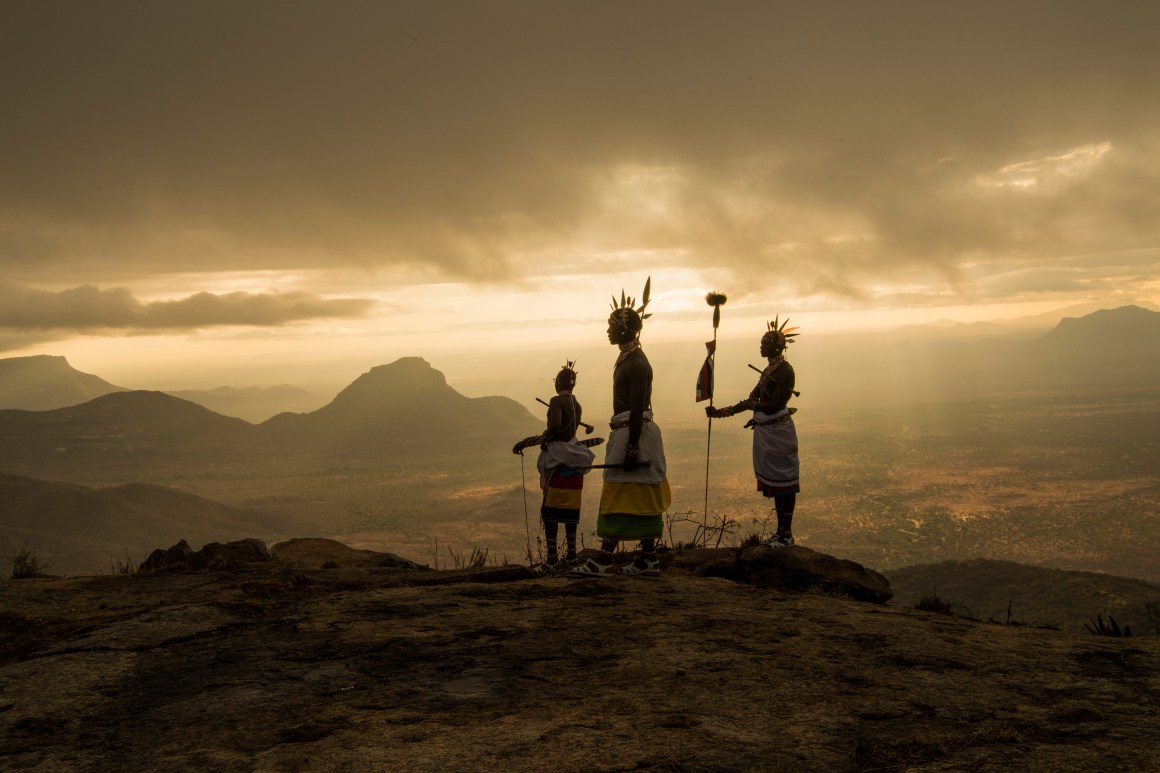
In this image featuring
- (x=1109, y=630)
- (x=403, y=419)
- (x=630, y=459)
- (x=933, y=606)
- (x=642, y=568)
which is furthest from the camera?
(x=403, y=419)

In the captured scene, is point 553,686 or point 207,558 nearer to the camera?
point 553,686

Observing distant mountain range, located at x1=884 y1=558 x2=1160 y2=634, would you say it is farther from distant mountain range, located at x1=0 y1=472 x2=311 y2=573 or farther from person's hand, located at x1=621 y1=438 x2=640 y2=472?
distant mountain range, located at x1=0 y1=472 x2=311 y2=573

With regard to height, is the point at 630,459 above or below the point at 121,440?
above

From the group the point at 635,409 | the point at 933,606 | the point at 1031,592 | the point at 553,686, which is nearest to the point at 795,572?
the point at 933,606

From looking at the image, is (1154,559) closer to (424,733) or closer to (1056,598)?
(1056,598)

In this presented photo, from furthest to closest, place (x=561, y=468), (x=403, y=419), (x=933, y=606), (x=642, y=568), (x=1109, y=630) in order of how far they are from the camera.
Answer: (x=403, y=419), (x=561, y=468), (x=642, y=568), (x=933, y=606), (x=1109, y=630)

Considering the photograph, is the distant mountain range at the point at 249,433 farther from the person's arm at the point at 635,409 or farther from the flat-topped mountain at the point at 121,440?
the person's arm at the point at 635,409

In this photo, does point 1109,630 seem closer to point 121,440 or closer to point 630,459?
point 630,459

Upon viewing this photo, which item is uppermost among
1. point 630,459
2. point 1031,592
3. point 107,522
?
point 630,459

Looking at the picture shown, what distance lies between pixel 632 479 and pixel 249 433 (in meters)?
137

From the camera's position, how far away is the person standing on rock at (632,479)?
7.92 metres

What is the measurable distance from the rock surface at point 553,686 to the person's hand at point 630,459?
4.80 feet

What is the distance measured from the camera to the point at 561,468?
9.17m

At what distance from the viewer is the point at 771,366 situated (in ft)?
31.6
